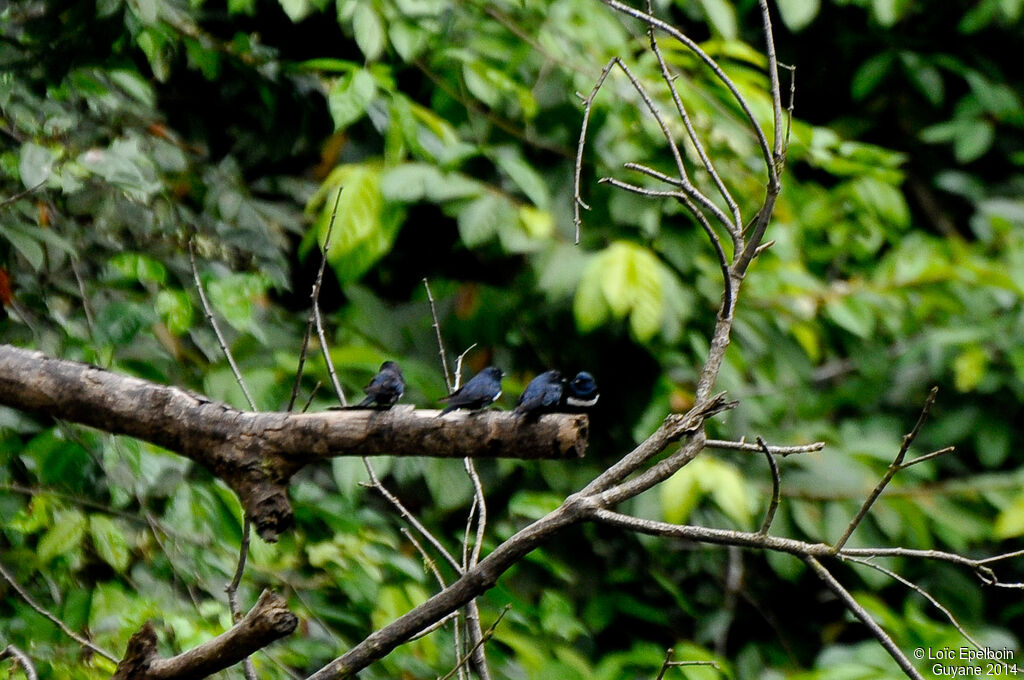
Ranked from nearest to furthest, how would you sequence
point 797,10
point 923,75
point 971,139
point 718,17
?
point 718,17, point 797,10, point 971,139, point 923,75

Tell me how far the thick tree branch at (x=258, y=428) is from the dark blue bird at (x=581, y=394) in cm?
9

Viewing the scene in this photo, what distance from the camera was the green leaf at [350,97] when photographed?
3131 mm

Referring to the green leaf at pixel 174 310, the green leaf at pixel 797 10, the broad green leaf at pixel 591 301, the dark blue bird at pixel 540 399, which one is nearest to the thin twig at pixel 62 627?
the green leaf at pixel 174 310

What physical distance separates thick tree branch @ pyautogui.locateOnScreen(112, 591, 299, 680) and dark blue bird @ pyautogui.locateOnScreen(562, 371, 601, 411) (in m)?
0.61

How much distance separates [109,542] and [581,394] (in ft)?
4.56

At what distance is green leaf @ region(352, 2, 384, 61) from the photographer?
3279 mm

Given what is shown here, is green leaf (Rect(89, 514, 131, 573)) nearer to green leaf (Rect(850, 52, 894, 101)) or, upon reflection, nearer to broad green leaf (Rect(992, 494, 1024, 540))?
broad green leaf (Rect(992, 494, 1024, 540))

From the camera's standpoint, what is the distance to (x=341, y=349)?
3377 mm

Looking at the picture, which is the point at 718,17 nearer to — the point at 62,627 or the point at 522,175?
the point at 522,175

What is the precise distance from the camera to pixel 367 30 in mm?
3318

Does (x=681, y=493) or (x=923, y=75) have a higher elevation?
(x=923, y=75)

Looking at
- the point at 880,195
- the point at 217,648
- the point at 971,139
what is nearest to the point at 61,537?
the point at 217,648

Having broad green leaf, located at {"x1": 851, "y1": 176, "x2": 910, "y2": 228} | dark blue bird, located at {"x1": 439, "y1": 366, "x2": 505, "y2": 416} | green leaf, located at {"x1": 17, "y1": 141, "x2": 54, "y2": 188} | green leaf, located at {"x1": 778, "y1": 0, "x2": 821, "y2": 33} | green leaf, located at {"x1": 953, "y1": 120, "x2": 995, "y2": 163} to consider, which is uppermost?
green leaf, located at {"x1": 17, "y1": 141, "x2": 54, "y2": 188}

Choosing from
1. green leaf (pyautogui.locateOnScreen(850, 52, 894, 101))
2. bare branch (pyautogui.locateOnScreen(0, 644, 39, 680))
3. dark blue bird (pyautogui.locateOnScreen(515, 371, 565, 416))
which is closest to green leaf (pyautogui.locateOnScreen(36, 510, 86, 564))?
bare branch (pyautogui.locateOnScreen(0, 644, 39, 680))
